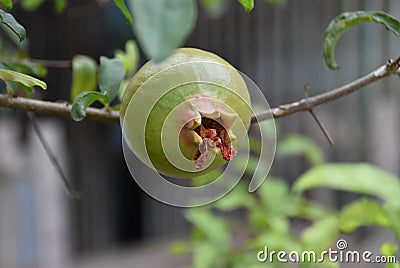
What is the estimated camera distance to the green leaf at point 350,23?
0.53 metres

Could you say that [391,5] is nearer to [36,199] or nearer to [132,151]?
[36,199]

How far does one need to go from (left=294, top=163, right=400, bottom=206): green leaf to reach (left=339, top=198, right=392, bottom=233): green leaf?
3cm

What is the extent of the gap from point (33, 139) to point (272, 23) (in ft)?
4.25

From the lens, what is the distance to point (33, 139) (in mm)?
2736

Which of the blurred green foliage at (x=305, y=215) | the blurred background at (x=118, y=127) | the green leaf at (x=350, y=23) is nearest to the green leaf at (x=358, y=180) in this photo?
the blurred green foliage at (x=305, y=215)

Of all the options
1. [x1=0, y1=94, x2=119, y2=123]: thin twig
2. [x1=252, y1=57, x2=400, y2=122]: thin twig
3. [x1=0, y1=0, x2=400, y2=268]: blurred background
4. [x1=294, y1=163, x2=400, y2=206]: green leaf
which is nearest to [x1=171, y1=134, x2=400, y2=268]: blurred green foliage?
[x1=294, y1=163, x2=400, y2=206]: green leaf

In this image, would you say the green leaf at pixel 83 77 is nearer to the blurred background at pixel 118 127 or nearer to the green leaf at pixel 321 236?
the green leaf at pixel 321 236

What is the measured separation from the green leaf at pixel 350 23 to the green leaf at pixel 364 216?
29cm

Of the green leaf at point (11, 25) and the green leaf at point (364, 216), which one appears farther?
the green leaf at point (364, 216)

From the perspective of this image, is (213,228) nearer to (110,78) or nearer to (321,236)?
(321,236)

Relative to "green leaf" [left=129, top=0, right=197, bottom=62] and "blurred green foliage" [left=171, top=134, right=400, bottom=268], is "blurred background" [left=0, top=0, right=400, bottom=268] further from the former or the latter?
"green leaf" [left=129, top=0, right=197, bottom=62]

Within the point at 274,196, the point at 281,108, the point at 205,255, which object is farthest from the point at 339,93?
the point at 274,196

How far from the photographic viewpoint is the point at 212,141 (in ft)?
1.40

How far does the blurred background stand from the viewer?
254 centimetres
